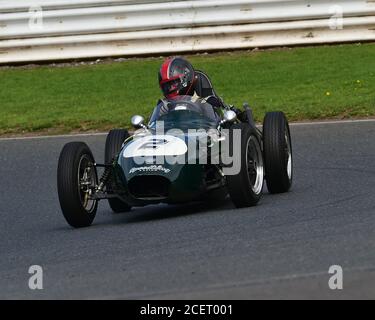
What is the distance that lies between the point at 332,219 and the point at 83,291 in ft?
7.24

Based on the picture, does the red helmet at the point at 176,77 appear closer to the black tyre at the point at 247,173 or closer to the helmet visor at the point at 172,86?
the helmet visor at the point at 172,86

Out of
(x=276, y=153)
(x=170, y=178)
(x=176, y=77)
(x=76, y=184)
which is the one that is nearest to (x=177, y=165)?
(x=170, y=178)

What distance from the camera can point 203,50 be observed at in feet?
55.7

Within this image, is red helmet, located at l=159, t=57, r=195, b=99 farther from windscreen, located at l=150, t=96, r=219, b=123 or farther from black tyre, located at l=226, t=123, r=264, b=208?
black tyre, located at l=226, t=123, r=264, b=208

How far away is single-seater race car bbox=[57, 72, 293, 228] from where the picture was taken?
892 cm

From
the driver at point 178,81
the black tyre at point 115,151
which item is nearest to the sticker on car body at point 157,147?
the black tyre at point 115,151

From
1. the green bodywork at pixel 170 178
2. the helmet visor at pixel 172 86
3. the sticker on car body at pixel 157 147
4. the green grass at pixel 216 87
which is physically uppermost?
the green grass at pixel 216 87

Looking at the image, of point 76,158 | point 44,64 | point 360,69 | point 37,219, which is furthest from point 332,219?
point 44,64

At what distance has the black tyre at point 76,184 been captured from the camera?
8.92m

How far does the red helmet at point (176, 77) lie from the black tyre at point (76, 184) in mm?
1049

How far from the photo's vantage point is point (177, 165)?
350 inches

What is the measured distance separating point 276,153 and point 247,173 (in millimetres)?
810

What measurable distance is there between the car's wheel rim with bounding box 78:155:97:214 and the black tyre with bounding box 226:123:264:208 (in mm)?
1089

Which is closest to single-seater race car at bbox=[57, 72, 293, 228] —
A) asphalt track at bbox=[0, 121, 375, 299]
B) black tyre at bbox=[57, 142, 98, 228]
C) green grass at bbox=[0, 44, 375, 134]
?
black tyre at bbox=[57, 142, 98, 228]
